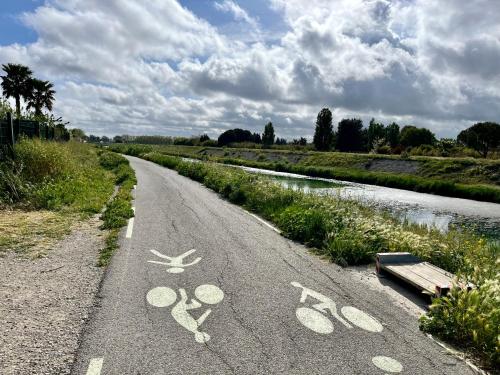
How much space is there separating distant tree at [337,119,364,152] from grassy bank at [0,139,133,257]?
6802cm

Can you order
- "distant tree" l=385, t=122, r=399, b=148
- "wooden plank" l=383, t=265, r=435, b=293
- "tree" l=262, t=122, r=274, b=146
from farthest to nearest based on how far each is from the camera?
"tree" l=262, t=122, r=274, b=146 → "distant tree" l=385, t=122, r=399, b=148 → "wooden plank" l=383, t=265, r=435, b=293

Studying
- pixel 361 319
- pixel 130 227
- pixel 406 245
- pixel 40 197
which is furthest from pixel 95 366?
pixel 40 197

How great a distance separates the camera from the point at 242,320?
500 cm

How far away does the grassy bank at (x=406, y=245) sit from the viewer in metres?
4.66

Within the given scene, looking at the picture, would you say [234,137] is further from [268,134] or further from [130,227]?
[130,227]

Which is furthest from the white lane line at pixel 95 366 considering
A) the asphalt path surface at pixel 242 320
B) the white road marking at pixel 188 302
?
the white road marking at pixel 188 302

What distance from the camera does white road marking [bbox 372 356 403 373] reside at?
409cm

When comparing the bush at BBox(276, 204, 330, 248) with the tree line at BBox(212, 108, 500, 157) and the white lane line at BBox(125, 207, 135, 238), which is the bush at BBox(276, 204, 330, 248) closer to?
the white lane line at BBox(125, 207, 135, 238)

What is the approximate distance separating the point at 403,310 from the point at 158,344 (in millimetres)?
3589

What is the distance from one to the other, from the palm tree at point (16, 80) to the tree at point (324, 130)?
49094 millimetres

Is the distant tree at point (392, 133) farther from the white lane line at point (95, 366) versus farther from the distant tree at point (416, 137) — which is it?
the white lane line at point (95, 366)

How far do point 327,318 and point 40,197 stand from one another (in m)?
9.87

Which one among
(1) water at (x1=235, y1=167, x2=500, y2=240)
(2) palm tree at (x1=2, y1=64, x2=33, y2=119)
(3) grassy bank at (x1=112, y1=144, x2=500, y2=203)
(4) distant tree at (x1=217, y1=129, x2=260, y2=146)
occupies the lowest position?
(1) water at (x1=235, y1=167, x2=500, y2=240)

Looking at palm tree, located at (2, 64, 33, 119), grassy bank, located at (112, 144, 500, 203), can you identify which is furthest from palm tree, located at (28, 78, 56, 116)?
grassy bank, located at (112, 144, 500, 203)
